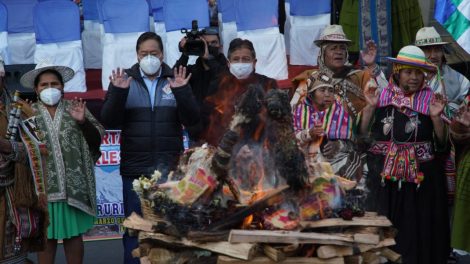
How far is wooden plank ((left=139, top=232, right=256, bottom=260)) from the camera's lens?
3914 millimetres

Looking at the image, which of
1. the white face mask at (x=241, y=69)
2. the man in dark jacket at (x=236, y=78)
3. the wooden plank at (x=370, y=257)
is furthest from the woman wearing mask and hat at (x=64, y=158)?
the wooden plank at (x=370, y=257)

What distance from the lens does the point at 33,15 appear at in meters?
8.82

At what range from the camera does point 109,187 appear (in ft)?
27.4

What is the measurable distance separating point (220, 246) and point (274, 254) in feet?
0.96

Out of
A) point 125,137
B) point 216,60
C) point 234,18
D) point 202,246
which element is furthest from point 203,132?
point 234,18

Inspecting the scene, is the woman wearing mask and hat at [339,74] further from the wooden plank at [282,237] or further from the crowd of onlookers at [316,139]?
the wooden plank at [282,237]

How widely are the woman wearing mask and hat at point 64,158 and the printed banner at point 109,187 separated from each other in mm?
1920

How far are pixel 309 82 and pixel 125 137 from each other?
5.14 ft

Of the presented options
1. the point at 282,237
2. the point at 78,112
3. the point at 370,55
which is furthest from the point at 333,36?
the point at 282,237

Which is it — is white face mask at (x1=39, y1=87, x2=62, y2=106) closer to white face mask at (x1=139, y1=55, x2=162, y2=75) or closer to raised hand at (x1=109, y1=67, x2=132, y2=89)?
raised hand at (x1=109, y1=67, x2=132, y2=89)

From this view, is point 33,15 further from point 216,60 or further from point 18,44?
point 216,60

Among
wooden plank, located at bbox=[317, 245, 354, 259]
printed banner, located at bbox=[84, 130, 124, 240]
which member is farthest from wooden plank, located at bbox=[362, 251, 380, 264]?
printed banner, located at bbox=[84, 130, 124, 240]

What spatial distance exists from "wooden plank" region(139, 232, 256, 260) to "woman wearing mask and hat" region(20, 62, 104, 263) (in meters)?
2.11

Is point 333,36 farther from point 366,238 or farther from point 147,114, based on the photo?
point 366,238
